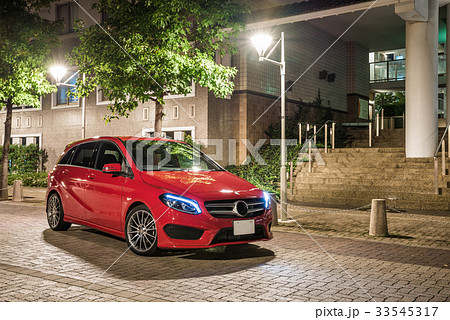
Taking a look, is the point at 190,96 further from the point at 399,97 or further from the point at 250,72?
the point at 399,97

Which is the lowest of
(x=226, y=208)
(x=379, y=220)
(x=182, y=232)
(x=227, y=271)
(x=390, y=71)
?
(x=227, y=271)

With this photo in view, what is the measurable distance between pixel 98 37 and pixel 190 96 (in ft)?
22.8

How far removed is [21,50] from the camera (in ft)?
54.3

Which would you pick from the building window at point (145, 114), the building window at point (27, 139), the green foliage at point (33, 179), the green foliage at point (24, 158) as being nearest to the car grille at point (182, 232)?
the building window at point (145, 114)

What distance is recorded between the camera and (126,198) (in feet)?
24.7

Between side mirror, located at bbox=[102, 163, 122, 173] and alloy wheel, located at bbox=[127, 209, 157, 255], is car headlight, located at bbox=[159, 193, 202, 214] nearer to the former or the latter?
alloy wheel, located at bbox=[127, 209, 157, 255]

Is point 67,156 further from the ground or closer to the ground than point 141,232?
further from the ground

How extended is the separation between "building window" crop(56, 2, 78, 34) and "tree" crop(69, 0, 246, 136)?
12.6 meters

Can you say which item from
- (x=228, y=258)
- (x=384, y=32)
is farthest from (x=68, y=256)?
(x=384, y=32)

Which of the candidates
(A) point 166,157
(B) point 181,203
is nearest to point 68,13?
(A) point 166,157

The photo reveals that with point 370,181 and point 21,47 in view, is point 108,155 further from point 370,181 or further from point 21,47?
point 21,47

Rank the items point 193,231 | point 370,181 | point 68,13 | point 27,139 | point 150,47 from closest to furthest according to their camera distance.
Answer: point 193,231
point 150,47
point 370,181
point 68,13
point 27,139

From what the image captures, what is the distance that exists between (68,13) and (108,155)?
67.7ft

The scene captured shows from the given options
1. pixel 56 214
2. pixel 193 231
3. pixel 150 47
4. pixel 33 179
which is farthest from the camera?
pixel 33 179
